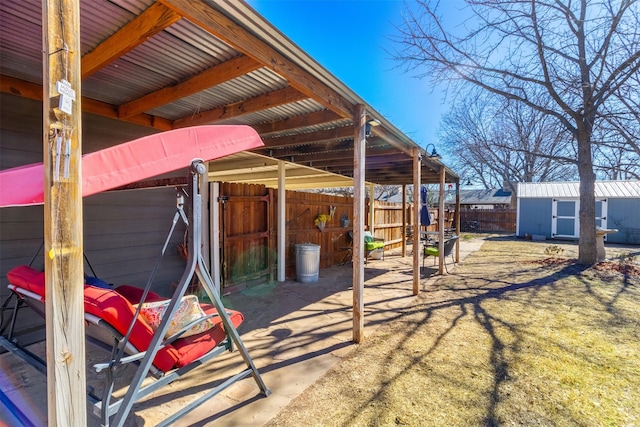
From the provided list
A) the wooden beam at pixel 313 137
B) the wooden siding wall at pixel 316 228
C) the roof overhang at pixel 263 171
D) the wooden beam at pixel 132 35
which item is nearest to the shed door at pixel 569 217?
the roof overhang at pixel 263 171

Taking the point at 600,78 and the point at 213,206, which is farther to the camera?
the point at 600,78

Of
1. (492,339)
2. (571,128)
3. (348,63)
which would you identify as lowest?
(492,339)

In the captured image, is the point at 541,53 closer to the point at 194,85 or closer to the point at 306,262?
the point at 306,262

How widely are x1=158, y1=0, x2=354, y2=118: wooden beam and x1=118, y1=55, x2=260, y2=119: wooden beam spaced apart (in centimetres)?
19

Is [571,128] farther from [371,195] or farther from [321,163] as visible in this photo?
[321,163]

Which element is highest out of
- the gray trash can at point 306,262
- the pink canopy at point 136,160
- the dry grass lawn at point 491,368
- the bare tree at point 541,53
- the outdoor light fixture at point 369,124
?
the bare tree at point 541,53

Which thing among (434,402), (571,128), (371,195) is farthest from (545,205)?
(434,402)

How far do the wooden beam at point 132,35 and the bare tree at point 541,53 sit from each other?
6803 millimetres

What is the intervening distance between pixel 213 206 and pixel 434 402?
12.6 ft

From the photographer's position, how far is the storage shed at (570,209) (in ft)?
43.1

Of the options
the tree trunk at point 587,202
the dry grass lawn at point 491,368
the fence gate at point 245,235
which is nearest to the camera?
the dry grass lawn at point 491,368

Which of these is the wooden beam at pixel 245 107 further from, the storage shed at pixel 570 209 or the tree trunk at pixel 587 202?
the storage shed at pixel 570 209

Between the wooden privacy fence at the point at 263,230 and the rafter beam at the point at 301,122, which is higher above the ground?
the rafter beam at the point at 301,122

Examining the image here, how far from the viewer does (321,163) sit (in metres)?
6.88
